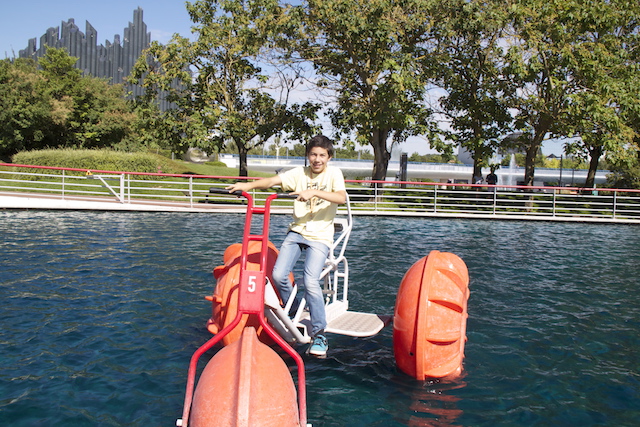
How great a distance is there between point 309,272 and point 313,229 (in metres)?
0.35

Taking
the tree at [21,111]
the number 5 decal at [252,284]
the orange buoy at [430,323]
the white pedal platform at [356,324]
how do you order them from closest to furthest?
the number 5 decal at [252,284]
the orange buoy at [430,323]
the white pedal platform at [356,324]
the tree at [21,111]

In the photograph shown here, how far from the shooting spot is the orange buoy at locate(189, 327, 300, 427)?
9.25ft

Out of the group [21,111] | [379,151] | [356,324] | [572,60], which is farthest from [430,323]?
[21,111]

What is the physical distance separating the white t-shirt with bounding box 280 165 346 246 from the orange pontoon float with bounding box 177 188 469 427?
0.41 m

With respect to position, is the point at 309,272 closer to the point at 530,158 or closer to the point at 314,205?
the point at 314,205

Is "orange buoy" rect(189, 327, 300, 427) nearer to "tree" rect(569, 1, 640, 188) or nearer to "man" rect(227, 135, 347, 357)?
"man" rect(227, 135, 347, 357)

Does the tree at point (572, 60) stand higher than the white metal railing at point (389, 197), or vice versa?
the tree at point (572, 60)

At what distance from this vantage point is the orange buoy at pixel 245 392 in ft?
9.25

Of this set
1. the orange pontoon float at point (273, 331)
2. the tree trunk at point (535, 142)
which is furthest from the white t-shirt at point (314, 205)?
the tree trunk at point (535, 142)

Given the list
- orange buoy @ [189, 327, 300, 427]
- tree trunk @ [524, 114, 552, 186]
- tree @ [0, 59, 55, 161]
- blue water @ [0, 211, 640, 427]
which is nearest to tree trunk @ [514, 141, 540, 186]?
tree trunk @ [524, 114, 552, 186]

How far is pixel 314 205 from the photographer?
15.0ft

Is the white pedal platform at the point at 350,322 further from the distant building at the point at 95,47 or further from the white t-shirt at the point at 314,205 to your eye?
the distant building at the point at 95,47

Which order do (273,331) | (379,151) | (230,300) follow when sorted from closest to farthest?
(273,331) < (230,300) < (379,151)

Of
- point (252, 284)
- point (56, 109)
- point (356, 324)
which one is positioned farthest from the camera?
point (56, 109)
